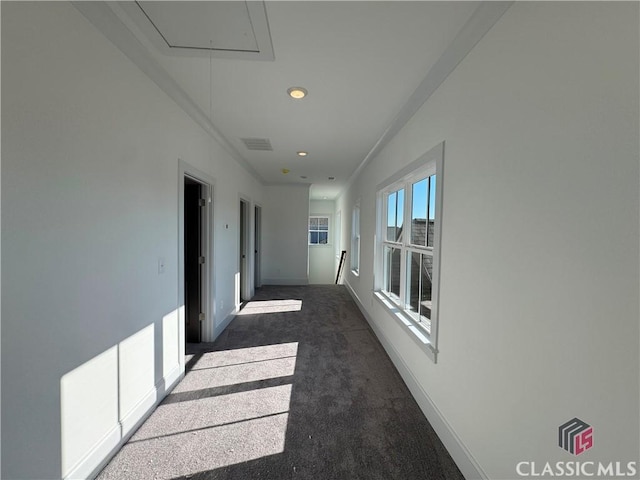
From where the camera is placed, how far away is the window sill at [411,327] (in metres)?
2.00

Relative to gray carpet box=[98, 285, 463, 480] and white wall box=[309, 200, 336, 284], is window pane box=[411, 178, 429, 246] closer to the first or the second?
gray carpet box=[98, 285, 463, 480]

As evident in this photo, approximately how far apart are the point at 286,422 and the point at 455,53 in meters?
2.72

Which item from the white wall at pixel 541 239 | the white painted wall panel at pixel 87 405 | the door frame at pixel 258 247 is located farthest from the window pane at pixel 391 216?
the door frame at pixel 258 247

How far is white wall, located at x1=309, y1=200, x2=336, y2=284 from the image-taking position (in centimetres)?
976

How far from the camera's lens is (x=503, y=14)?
1.31 metres

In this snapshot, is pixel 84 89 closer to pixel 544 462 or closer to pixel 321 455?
pixel 321 455

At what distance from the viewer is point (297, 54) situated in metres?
1.79

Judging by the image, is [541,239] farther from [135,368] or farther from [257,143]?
[257,143]

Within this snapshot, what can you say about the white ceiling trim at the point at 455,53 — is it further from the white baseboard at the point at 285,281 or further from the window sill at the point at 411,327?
the white baseboard at the point at 285,281

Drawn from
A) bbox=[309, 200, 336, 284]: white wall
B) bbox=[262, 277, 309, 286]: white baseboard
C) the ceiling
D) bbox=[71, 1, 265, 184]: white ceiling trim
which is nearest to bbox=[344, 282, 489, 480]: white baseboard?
the ceiling

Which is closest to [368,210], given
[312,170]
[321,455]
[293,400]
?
[312,170]

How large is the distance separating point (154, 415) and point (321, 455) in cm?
130

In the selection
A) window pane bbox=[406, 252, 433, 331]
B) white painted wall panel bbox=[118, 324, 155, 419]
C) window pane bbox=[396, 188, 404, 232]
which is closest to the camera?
white painted wall panel bbox=[118, 324, 155, 419]

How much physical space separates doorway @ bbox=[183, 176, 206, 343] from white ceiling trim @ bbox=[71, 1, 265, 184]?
0.84 m
